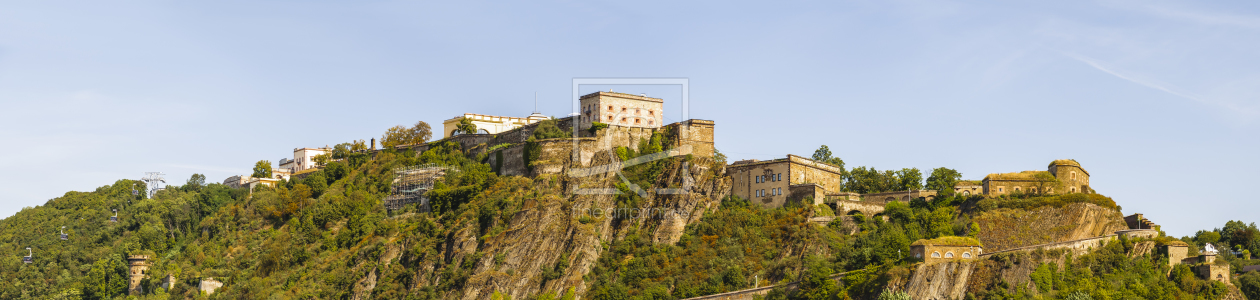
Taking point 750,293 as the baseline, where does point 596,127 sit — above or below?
above

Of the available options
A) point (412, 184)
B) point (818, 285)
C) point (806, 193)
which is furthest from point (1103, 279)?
point (412, 184)

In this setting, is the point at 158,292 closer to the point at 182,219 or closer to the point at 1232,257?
the point at 182,219

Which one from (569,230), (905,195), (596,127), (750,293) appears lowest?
(750,293)

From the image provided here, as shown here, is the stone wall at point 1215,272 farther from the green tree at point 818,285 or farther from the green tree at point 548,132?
the green tree at point 548,132

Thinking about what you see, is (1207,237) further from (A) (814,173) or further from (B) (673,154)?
(B) (673,154)

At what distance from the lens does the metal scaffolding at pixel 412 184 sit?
97812 millimetres

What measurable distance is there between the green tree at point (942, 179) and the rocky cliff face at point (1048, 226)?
7267 mm

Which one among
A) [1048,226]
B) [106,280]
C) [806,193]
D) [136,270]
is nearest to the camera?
[1048,226]

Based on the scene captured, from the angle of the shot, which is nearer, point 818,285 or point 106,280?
point 818,285

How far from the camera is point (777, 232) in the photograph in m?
82.0

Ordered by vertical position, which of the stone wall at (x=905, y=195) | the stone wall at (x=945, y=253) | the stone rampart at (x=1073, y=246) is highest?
Result: the stone wall at (x=905, y=195)

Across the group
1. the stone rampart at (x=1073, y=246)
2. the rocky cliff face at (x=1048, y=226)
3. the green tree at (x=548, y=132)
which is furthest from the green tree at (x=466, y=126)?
the stone rampart at (x=1073, y=246)

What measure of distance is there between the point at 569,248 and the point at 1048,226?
90.5 ft

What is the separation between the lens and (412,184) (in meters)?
99.7
